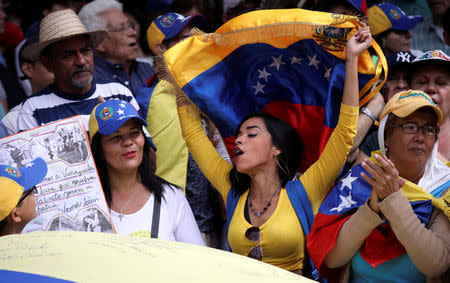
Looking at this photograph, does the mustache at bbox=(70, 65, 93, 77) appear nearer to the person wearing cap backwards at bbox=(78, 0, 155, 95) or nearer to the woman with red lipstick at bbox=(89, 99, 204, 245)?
the woman with red lipstick at bbox=(89, 99, 204, 245)

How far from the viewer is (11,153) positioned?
146 inches

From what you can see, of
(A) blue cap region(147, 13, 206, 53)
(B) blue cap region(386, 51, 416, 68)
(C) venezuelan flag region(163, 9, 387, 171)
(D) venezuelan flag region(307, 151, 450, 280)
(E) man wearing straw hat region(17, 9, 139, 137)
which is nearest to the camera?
(D) venezuelan flag region(307, 151, 450, 280)

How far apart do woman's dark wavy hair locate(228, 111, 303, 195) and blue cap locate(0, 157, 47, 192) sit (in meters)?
1.14

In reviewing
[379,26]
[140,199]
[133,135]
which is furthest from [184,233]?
[379,26]

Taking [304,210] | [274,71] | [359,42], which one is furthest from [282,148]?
[359,42]

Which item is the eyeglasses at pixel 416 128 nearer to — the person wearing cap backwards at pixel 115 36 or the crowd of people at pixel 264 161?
→ the crowd of people at pixel 264 161

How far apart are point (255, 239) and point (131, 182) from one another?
106cm

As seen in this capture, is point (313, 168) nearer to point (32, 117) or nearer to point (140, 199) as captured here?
point (140, 199)

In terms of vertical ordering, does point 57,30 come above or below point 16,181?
above

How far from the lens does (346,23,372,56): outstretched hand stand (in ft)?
10.8

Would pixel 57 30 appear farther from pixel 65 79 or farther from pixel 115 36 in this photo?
pixel 115 36

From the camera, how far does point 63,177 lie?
12.3ft

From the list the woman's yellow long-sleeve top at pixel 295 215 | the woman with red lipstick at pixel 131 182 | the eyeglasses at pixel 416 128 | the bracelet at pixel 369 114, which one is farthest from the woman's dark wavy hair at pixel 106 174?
the eyeglasses at pixel 416 128

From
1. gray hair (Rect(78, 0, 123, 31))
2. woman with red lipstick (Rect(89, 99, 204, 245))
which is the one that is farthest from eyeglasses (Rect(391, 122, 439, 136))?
gray hair (Rect(78, 0, 123, 31))
